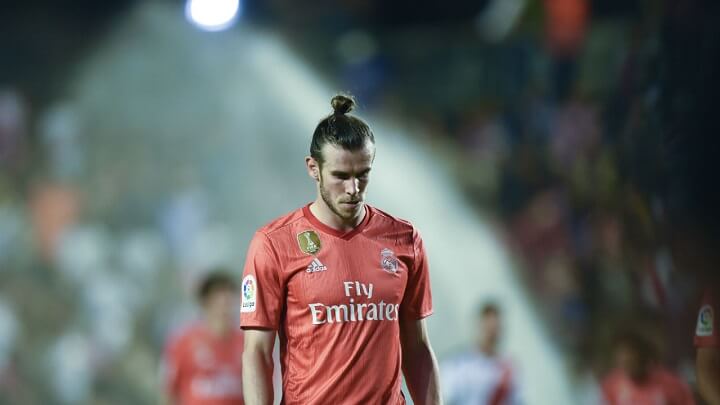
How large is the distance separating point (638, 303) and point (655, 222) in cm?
163

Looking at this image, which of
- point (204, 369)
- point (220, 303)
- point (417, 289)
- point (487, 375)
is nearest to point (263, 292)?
point (417, 289)

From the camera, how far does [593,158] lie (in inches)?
307

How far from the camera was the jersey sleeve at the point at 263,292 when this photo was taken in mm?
3256

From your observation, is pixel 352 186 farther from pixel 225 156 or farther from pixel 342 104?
pixel 225 156

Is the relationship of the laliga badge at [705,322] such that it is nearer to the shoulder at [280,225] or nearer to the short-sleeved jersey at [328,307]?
the short-sleeved jersey at [328,307]

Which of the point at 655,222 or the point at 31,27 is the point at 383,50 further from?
the point at 655,222

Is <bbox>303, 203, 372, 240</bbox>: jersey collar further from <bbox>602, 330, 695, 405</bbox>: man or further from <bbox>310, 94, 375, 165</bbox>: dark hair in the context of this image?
<bbox>602, 330, 695, 405</bbox>: man

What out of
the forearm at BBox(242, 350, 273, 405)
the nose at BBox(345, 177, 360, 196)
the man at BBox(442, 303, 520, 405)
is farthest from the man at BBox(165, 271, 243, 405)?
the nose at BBox(345, 177, 360, 196)

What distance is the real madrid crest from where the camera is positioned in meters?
3.33

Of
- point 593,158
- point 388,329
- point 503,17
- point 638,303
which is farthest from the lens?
point 503,17

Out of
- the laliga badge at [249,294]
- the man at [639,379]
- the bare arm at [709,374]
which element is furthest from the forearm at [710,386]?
the laliga badge at [249,294]

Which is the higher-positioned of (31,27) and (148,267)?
(31,27)

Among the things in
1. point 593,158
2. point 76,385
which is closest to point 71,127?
point 76,385

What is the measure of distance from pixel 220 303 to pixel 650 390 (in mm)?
2459
